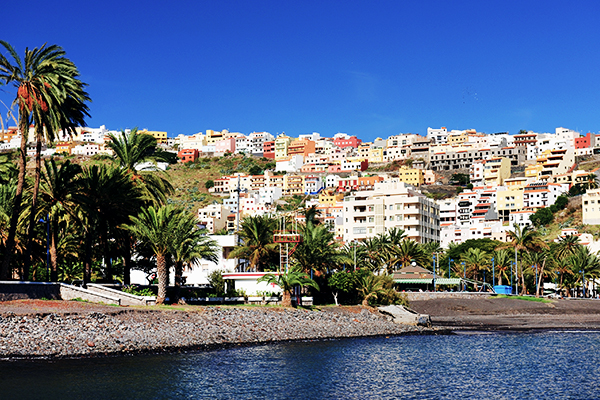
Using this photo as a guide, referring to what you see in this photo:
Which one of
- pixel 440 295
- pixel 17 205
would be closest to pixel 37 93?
pixel 17 205

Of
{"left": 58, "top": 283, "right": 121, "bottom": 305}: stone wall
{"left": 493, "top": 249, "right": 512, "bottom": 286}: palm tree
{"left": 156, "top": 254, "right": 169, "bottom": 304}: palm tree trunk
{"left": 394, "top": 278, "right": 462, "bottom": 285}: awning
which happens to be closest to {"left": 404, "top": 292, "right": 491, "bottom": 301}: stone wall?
{"left": 394, "top": 278, "right": 462, "bottom": 285}: awning

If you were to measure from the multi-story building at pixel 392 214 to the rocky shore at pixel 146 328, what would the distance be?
84.8 metres

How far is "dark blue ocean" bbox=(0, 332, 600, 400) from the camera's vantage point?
89.6 ft

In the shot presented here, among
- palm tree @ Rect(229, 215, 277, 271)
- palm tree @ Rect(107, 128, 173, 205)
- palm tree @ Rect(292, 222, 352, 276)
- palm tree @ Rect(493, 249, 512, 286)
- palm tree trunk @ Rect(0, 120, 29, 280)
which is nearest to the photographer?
palm tree trunk @ Rect(0, 120, 29, 280)

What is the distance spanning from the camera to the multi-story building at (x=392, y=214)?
13738 cm

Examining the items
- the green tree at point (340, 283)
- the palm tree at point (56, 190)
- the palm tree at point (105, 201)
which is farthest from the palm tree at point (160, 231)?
the green tree at point (340, 283)

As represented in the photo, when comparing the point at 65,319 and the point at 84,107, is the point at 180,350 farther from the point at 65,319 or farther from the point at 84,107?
the point at 84,107

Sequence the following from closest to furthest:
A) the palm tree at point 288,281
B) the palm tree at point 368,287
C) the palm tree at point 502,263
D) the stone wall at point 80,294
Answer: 1. the stone wall at point 80,294
2. the palm tree at point 288,281
3. the palm tree at point 368,287
4. the palm tree at point 502,263

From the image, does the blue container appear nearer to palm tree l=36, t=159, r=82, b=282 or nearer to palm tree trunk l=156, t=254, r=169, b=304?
palm tree trunk l=156, t=254, r=169, b=304

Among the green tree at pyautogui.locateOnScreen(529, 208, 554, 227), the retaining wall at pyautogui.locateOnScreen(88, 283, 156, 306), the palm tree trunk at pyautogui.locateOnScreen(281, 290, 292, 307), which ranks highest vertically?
the green tree at pyautogui.locateOnScreen(529, 208, 554, 227)

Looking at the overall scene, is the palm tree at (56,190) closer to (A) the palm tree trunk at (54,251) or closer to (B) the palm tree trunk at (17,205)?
(A) the palm tree trunk at (54,251)

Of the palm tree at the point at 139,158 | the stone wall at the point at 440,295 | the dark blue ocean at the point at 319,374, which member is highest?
the palm tree at the point at 139,158

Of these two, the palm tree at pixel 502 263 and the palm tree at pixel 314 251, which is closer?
the palm tree at pixel 314 251

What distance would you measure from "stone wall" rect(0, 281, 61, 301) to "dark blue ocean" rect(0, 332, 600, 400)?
30.9 ft
